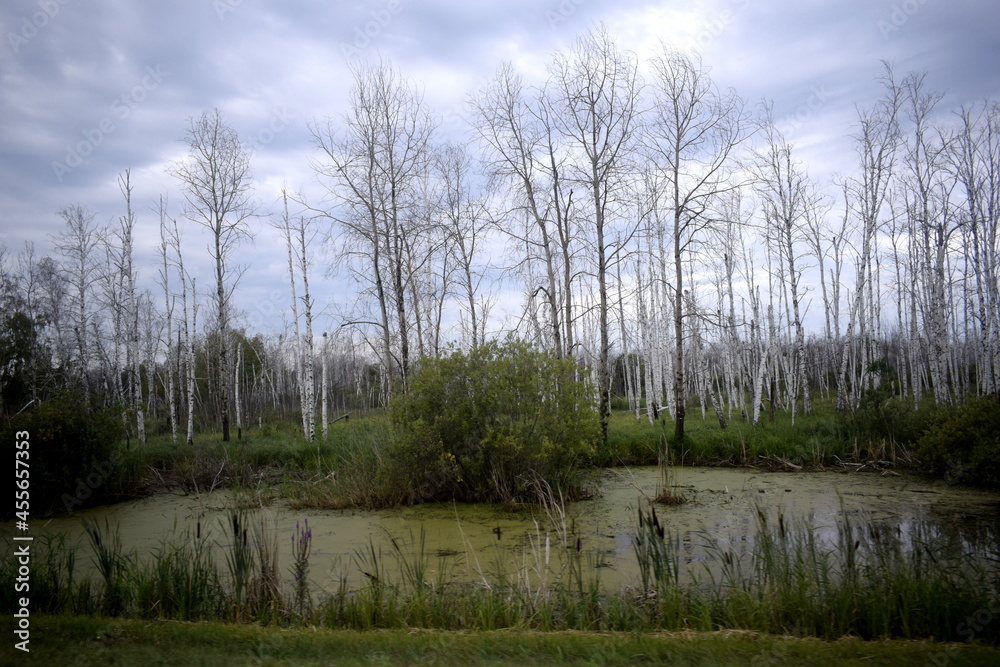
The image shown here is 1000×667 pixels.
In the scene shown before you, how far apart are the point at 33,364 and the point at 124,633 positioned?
18.3 metres

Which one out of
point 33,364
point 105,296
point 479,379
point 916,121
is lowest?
point 479,379

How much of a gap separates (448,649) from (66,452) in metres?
9.55

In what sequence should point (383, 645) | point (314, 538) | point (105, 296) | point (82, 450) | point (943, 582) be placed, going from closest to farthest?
1. point (383, 645)
2. point (943, 582)
3. point (314, 538)
4. point (82, 450)
5. point (105, 296)

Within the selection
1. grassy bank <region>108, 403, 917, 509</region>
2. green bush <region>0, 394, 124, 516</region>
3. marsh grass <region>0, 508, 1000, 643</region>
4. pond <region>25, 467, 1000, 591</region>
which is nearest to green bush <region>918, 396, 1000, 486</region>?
pond <region>25, 467, 1000, 591</region>

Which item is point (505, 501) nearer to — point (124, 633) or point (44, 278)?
point (124, 633)

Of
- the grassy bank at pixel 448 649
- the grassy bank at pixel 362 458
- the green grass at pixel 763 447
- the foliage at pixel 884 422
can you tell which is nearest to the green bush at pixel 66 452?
the grassy bank at pixel 362 458

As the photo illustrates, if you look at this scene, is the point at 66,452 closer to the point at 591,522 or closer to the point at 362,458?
the point at 362,458

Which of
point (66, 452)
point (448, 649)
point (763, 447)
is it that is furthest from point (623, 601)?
point (66, 452)

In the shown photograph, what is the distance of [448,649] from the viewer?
3.82 metres

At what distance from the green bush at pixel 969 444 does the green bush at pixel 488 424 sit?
5.87 metres

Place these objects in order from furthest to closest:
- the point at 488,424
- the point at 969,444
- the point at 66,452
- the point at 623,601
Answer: the point at 66,452 < the point at 969,444 < the point at 488,424 < the point at 623,601

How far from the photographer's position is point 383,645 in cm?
391

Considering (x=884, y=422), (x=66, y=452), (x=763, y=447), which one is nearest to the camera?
(x=66, y=452)

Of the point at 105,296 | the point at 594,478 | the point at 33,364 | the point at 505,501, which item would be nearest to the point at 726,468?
the point at 594,478
